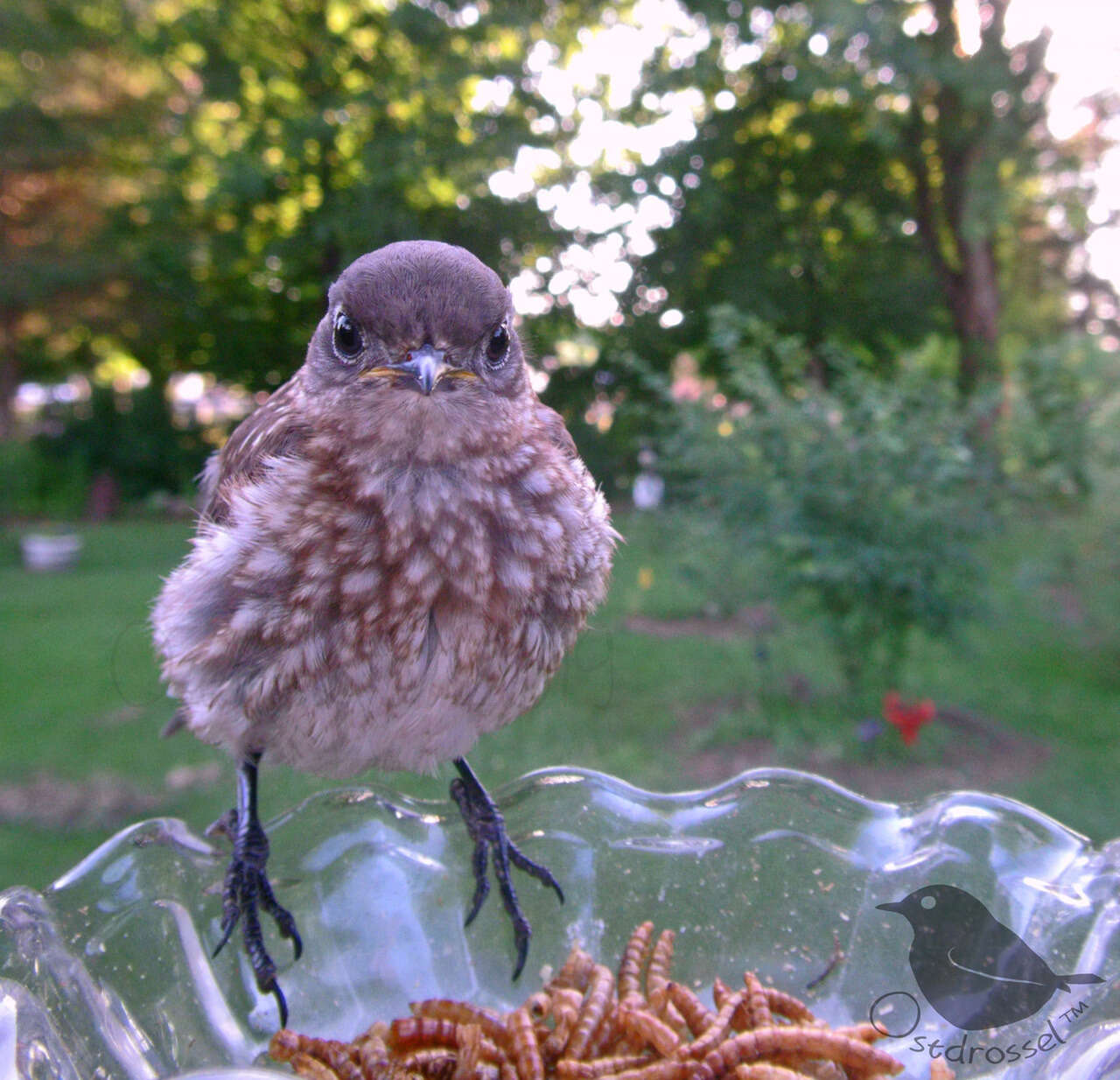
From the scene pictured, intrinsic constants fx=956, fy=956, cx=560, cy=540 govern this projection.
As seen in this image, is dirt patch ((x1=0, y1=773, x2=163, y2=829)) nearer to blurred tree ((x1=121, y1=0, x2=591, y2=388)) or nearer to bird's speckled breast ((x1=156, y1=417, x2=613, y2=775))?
blurred tree ((x1=121, y1=0, x2=591, y2=388))

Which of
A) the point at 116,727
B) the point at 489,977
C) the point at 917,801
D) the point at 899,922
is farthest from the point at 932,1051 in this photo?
the point at 116,727

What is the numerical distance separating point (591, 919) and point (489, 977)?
238mm

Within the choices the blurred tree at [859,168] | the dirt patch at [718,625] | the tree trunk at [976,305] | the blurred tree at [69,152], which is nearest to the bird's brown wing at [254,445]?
the blurred tree at [859,168]

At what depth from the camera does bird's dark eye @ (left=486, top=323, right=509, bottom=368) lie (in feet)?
5.68

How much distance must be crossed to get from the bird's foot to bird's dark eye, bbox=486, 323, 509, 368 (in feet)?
3.20

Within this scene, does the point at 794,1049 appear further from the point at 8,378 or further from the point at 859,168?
the point at 8,378

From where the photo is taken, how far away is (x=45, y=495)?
15.5m

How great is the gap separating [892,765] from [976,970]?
4.79 metres

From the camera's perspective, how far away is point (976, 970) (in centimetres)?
159

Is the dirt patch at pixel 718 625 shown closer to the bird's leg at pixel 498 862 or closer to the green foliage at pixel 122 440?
the bird's leg at pixel 498 862

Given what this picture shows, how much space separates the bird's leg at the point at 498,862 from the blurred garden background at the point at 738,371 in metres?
0.95

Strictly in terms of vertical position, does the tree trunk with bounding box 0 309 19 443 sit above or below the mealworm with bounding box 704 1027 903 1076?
below

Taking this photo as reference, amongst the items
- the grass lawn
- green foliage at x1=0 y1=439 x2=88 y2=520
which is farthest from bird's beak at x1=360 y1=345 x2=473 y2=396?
green foliage at x1=0 y1=439 x2=88 y2=520

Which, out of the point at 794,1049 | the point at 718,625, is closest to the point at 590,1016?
the point at 794,1049
